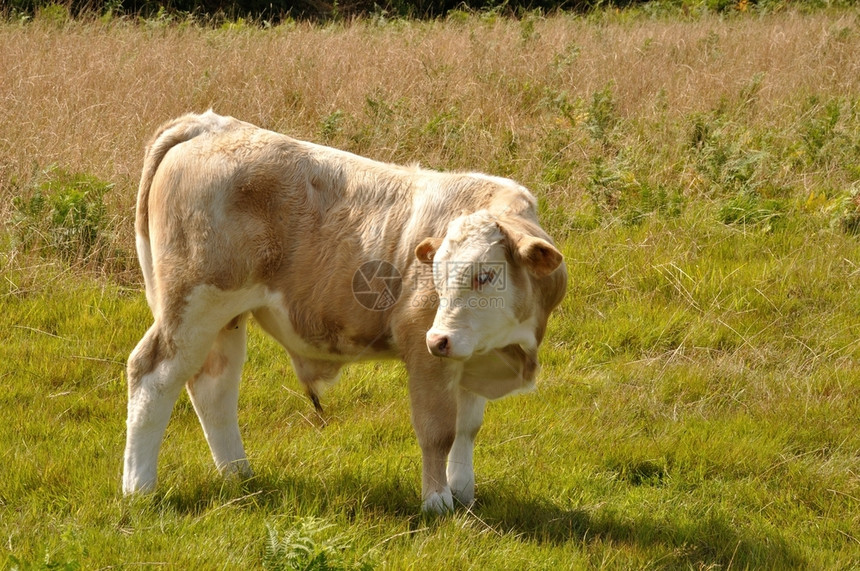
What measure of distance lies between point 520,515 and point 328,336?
4.35 ft

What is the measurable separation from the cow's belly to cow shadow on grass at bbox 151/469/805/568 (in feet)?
2.25

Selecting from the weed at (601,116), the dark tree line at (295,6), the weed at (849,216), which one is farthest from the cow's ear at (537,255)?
the dark tree line at (295,6)

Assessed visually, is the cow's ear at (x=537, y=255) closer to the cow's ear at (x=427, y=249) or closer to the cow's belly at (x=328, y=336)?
the cow's ear at (x=427, y=249)

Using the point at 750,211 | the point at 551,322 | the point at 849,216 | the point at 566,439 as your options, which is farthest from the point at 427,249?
the point at 849,216

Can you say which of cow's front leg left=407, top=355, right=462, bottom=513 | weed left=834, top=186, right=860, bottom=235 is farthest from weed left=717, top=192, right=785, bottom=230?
cow's front leg left=407, top=355, right=462, bottom=513

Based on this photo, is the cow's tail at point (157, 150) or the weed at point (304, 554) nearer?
the weed at point (304, 554)

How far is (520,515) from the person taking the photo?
15.9ft

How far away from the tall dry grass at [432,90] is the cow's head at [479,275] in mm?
4251

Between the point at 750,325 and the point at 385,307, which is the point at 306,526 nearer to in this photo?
the point at 385,307

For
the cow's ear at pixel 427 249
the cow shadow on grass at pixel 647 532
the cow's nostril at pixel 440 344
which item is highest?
the cow's ear at pixel 427 249

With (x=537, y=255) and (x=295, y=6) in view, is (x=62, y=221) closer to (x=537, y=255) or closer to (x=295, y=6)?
(x=537, y=255)

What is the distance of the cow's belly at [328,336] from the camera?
15.6ft

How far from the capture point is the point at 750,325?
693 centimetres

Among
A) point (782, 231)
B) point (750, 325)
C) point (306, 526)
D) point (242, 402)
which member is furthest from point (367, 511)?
point (782, 231)
